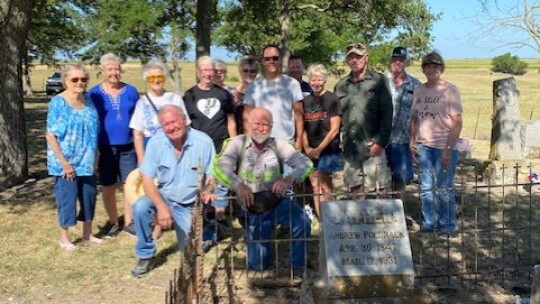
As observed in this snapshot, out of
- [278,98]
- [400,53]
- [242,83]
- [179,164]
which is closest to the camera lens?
[179,164]

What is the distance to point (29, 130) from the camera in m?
15.7

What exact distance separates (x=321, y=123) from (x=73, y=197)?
2.54m

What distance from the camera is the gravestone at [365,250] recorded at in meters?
4.33

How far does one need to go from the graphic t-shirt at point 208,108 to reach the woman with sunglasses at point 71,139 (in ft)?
3.03

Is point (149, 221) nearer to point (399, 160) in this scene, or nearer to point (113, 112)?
point (113, 112)

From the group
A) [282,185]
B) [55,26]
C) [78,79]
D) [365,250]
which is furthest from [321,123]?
[55,26]

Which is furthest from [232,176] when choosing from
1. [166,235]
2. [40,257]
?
[40,257]

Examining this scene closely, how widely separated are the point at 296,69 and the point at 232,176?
2111mm

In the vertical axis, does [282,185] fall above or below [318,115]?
below

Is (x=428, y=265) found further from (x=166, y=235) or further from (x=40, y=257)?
(x=40, y=257)

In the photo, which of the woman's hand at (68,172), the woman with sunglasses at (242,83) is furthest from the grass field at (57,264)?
the woman with sunglasses at (242,83)

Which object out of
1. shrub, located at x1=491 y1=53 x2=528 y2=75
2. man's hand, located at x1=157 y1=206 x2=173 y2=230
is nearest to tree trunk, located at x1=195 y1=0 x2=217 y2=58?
man's hand, located at x1=157 y1=206 x2=173 y2=230

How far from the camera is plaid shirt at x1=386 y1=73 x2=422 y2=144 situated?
608 centimetres

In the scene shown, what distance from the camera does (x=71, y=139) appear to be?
17.4 feet
